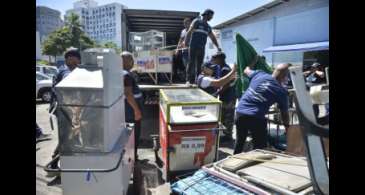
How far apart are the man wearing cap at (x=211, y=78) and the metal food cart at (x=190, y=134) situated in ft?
A: 3.29

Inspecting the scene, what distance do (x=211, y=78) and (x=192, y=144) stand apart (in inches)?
63.9

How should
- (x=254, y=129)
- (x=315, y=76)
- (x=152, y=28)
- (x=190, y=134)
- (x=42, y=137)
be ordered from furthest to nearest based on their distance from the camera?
(x=152, y=28) < (x=315, y=76) < (x=42, y=137) < (x=254, y=129) < (x=190, y=134)

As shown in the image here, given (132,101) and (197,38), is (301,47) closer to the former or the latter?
(197,38)

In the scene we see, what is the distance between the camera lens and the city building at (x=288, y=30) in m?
13.6

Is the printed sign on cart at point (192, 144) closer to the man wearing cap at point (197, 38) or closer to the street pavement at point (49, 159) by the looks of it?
the street pavement at point (49, 159)

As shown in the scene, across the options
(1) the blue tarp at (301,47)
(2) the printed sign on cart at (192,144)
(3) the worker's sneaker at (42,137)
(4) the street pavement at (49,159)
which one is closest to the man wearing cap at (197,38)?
(4) the street pavement at (49,159)

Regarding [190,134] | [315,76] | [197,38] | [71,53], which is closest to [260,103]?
[190,134]

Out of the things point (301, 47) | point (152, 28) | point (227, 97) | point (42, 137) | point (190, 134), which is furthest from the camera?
point (301, 47)

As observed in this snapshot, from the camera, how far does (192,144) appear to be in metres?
3.11

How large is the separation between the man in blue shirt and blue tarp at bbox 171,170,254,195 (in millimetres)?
976

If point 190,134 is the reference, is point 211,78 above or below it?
above

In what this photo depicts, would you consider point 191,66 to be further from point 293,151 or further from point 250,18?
point 250,18
